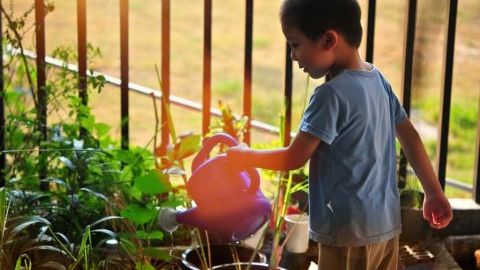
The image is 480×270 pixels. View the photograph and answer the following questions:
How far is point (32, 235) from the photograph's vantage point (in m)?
2.74

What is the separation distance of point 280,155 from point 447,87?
1.47 metres

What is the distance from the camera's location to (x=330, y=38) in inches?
79.4

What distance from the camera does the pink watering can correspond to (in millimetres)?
2256

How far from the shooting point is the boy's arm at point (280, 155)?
200cm

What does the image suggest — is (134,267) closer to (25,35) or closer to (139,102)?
(25,35)

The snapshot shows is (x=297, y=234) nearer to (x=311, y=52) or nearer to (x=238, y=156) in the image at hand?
(x=238, y=156)

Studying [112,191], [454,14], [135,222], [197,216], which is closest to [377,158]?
[197,216]

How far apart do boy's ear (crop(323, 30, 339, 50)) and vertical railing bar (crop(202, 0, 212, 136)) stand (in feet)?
3.84

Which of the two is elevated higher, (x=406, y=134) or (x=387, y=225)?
(x=406, y=134)

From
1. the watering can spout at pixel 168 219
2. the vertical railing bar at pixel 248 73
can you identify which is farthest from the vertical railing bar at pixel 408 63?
the watering can spout at pixel 168 219

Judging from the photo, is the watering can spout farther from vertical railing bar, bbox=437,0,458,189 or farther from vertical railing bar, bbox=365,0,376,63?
vertical railing bar, bbox=437,0,458,189

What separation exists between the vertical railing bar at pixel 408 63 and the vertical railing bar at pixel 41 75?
4.71 feet

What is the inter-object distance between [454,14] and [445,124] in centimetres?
46

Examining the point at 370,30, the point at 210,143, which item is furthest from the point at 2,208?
the point at 370,30
